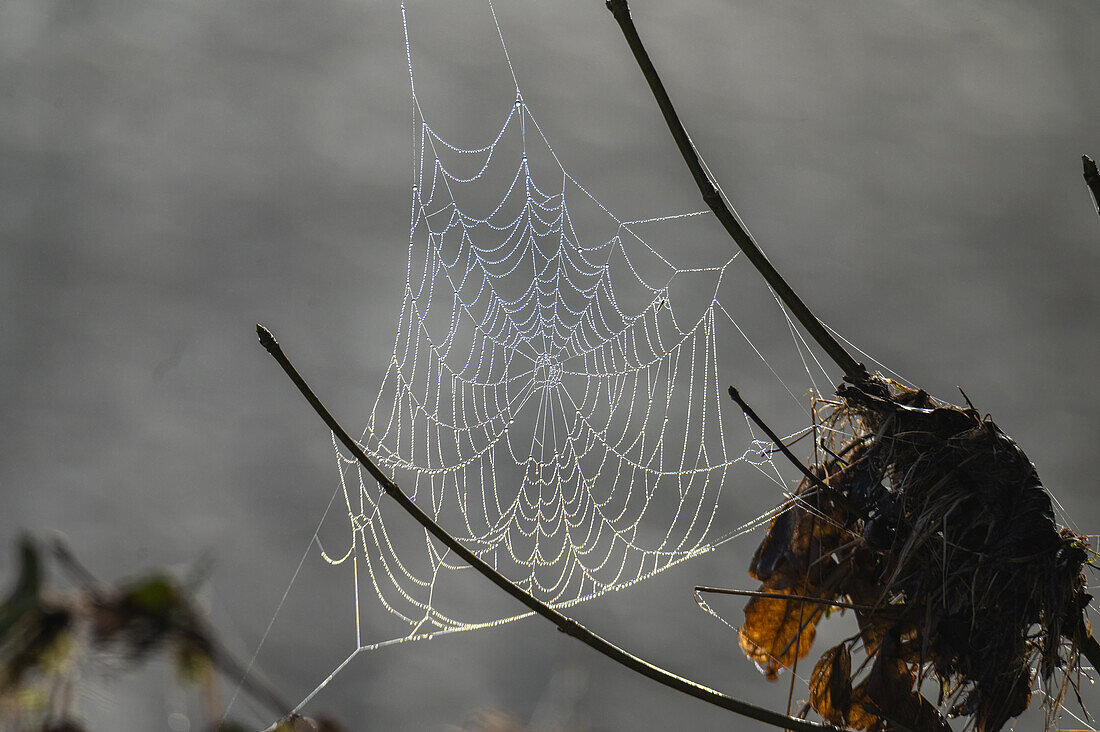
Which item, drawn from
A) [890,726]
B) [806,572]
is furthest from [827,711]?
[806,572]

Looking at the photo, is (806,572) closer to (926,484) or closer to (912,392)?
(926,484)

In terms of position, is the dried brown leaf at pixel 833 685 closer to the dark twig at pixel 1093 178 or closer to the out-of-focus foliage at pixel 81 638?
the dark twig at pixel 1093 178

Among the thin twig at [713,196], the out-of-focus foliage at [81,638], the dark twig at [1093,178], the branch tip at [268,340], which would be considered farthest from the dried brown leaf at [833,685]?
the out-of-focus foliage at [81,638]

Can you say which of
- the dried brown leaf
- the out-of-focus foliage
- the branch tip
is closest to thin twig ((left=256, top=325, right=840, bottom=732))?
the branch tip

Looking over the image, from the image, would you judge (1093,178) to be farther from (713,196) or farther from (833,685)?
(833,685)

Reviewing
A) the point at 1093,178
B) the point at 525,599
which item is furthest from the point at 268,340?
the point at 1093,178

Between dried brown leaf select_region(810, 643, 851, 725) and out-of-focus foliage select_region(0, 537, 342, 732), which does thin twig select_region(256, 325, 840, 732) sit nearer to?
out-of-focus foliage select_region(0, 537, 342, 732)
